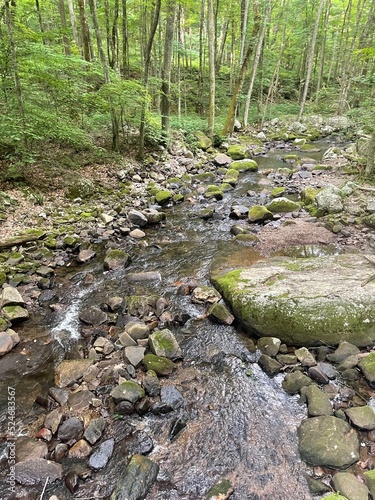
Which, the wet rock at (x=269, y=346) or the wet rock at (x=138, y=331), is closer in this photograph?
the wet rock at (x=269, y=346)

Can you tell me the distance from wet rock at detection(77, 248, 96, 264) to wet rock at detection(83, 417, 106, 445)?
4247mm

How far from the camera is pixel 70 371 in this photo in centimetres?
438

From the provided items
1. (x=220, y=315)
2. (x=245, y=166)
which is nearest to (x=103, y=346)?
(x=220, y=315)

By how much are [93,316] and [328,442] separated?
3.98 metres

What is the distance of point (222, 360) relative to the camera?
4.63 m

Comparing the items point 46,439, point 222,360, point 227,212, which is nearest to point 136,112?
point 227,212

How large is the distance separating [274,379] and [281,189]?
8.38 meters

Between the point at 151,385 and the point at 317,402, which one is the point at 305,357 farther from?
the point at 151,385

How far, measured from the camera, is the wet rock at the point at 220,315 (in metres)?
5.30

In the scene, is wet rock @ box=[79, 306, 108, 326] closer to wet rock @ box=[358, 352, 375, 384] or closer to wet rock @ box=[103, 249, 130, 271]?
wet rock @ box=[103, 249, 130, 271]

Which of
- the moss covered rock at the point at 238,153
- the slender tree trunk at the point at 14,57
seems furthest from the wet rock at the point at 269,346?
the moss covered rock at the point at 238,153

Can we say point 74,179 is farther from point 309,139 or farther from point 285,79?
point 285,79

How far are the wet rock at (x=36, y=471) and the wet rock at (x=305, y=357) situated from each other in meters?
3.23

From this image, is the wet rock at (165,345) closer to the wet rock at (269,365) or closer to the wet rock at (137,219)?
the wet rock at (269,365)
